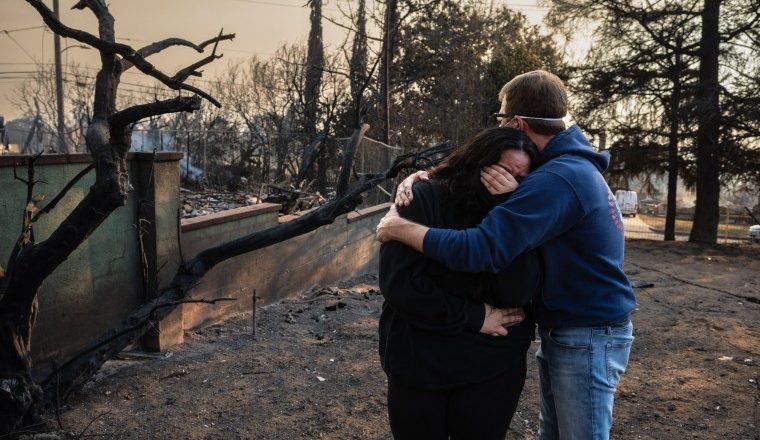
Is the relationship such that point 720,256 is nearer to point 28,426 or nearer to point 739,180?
point 739,180

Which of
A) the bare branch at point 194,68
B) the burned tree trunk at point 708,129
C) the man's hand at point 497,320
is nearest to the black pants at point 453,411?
the man's hand at point 497,320

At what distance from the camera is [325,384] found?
4.74m

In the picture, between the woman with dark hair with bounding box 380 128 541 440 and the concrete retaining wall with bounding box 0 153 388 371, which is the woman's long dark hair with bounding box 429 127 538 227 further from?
the concrete retaining wall with bounding box 0 153 388 371

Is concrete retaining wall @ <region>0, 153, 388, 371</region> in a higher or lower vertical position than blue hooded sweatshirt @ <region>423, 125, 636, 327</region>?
lower

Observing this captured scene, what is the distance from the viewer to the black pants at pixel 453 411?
2.13m

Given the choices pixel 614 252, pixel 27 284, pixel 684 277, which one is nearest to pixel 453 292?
pixel 614 252

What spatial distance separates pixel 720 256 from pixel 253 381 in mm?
13052

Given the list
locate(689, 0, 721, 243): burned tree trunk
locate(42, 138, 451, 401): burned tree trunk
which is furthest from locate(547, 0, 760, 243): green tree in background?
locate(42, 138, 451, 401): burned tree trunk

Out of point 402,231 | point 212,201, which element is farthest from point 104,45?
point 212,201

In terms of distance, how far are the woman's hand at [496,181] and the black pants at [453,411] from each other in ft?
2.05

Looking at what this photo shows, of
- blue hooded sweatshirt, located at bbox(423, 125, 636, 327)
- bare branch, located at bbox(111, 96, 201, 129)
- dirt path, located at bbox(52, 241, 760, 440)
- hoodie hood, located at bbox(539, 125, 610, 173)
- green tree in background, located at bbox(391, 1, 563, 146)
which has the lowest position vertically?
dirt path, located at bbox(52, 241, 760, 440)

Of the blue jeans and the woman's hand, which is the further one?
the blue jeans

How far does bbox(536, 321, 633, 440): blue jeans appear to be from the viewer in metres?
A: 2.28

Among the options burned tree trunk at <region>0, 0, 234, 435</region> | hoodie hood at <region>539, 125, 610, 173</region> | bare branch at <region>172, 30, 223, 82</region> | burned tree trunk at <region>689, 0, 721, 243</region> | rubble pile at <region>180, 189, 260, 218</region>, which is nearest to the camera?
hoodie hood at <region>539, 125, 610, 173</region>
